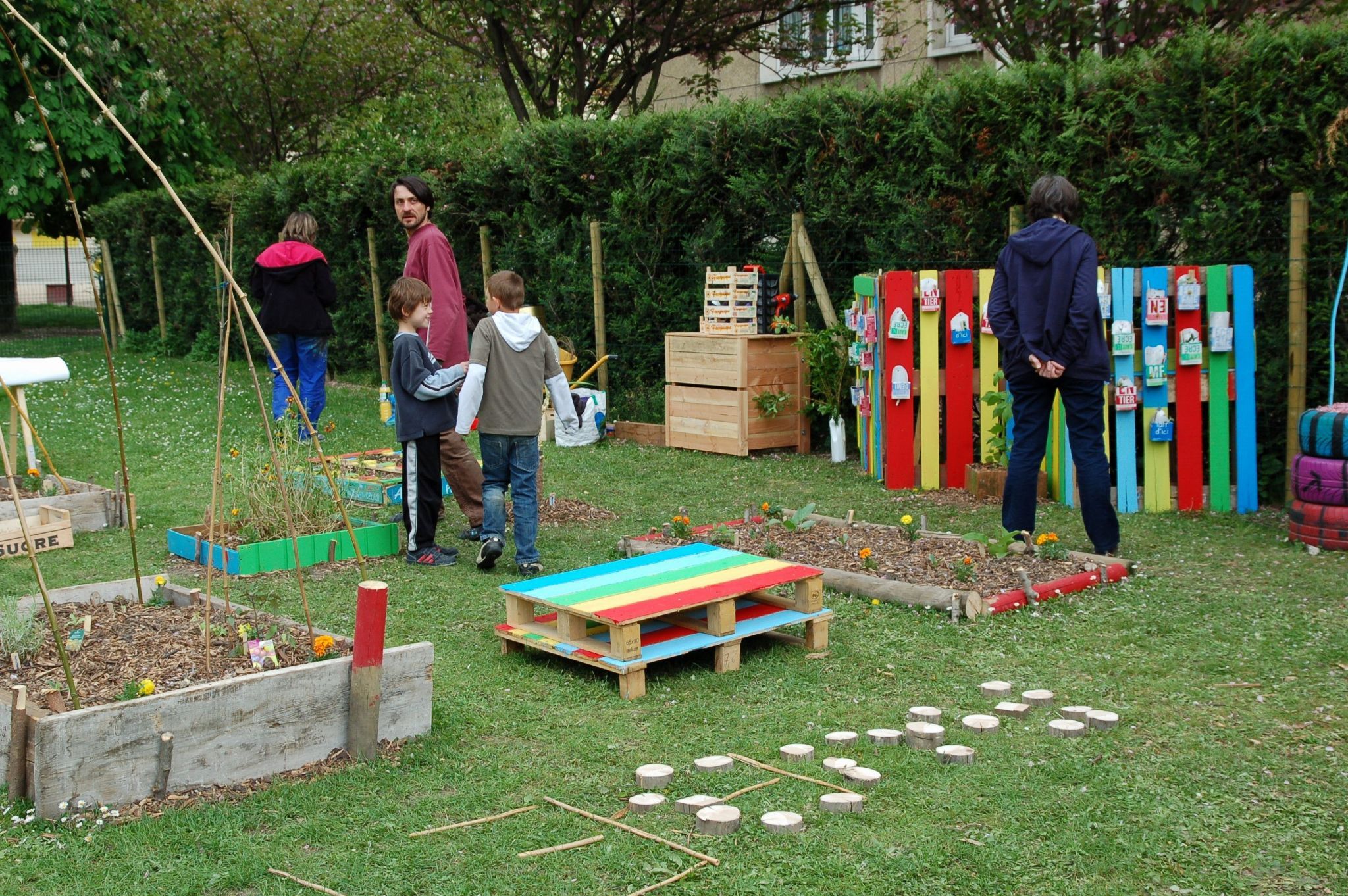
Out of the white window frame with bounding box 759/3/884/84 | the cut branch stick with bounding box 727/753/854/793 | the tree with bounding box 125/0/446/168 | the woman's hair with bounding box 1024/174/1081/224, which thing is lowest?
the cut branch stick with bounding box 727/753/854/793

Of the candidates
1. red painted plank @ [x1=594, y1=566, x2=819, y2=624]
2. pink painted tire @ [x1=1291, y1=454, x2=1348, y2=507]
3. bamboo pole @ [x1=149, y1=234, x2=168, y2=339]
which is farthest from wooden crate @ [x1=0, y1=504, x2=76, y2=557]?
bamboo pole @ [x1=149, y1=234, x2=168, y2=339]

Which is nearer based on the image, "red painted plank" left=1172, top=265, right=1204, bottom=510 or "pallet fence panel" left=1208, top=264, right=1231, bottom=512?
"pallet fence panel" left=1208, top=264, right=1231, bottom=512

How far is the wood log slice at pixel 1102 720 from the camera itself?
4129mm

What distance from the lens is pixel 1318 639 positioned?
16.6 feet

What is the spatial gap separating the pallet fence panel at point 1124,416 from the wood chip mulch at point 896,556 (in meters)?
1.84

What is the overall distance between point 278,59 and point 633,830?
20463mm

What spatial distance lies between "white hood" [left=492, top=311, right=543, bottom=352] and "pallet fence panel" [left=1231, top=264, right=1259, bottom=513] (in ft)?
13.8

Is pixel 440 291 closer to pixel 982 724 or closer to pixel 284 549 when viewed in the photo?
pixel 284 549

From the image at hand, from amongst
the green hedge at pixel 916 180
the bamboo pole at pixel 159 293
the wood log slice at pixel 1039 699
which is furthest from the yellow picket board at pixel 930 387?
the bamboo pole at pixel 159 293

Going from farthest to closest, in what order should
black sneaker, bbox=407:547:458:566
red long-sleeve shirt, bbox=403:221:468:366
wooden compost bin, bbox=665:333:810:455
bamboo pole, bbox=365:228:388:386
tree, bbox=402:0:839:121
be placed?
bamboo pole, bbox=365:228:388:386, tree, bbox=402:0:839:121, wooden compost bin, bbox=665:333:810:455, red long-sleeve shirt, bbox=403:221:468:366, black sneaker, bbox=407:547:458:566

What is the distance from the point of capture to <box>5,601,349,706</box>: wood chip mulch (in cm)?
408

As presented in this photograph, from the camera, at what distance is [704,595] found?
4.93m

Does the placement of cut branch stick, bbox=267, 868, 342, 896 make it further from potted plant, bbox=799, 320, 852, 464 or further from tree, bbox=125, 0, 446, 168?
tree, bbox=125, 0, 446, 168

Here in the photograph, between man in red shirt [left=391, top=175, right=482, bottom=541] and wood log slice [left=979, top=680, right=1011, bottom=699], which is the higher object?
man in red shirt [left=391, top=175, right=482, bottom=541]
